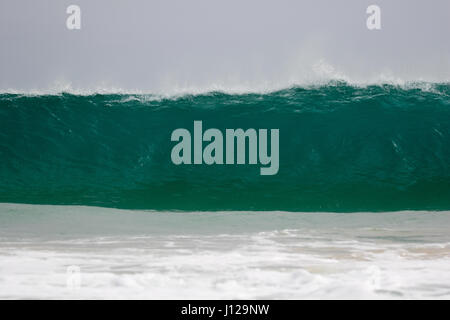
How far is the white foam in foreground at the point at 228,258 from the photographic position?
2799 mm

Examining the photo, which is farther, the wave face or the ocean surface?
the wave face

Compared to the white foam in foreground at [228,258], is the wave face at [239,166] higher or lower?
higher

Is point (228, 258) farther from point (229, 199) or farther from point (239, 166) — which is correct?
point (239, 166)

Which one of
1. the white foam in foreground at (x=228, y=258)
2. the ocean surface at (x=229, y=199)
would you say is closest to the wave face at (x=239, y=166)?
the ocean surface at (x=229, y=199)

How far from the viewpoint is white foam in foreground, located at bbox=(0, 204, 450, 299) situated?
9.18 ft

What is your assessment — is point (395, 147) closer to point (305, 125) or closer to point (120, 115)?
point (305, 125)

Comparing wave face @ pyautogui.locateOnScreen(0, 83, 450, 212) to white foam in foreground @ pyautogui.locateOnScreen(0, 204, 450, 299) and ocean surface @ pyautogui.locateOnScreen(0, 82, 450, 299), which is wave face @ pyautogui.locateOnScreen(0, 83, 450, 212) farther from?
white foam in foreground @ pyautogui.locateOnScreen(0, 204, 450, 299)

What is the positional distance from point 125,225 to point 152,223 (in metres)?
0.39

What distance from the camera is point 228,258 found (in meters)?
3.66

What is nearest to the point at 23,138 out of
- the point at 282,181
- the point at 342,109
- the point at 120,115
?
the point at 120,115

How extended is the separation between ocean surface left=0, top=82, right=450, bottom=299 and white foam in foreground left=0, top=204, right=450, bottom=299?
0.02 m

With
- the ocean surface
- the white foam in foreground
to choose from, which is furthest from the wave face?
the white foam in foreground

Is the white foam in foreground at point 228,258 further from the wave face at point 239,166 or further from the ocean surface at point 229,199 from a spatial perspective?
the wave face at point 239,166

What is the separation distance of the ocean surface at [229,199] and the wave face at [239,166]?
29mm
